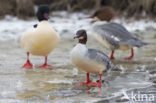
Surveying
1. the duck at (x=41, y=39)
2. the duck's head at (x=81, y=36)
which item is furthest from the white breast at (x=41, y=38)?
the duck's head at (x=81, y=36)

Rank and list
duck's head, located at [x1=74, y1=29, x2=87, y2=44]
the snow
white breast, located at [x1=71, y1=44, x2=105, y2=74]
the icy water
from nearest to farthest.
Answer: the icy water, white breast, located at [x1=71, y1=44, x2=105, y2=74], duck's head, located at [x1=74, y1=29, x2=87, y2=44], the snow

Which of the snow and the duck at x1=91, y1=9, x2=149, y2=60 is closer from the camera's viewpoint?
the duck at x1=91, y1=9, x2=149, y2=60

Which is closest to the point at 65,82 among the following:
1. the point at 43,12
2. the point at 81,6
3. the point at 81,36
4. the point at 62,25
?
the point at 81,36

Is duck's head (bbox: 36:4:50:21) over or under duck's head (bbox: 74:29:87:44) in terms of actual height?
over

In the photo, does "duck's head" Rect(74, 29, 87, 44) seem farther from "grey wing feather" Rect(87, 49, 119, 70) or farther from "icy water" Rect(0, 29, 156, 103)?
"icy water" Rect(0, 29, 156, 103)

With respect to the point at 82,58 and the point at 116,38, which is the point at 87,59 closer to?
the point at 82,58

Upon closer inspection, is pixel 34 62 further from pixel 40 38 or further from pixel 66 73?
pixel 66 73

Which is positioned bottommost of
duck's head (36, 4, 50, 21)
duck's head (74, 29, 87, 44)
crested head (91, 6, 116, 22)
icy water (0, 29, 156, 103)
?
icy water (0, 29, 156, 103)

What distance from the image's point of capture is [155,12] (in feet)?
39.2

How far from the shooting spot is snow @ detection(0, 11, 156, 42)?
9761 mm

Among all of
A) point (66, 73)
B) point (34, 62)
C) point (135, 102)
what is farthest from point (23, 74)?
point (135, 102)

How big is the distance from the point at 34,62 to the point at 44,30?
863 millimetres

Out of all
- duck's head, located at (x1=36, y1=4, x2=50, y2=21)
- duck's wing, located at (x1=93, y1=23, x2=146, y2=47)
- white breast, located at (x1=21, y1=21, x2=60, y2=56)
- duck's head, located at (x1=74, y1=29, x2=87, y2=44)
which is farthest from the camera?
duck's wing, located at (x1=93, y1=23, x2=146, y2=47)

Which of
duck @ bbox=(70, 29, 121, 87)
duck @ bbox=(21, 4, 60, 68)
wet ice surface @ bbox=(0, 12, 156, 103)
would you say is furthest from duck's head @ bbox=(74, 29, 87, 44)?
duck @ bbox=(21, 4, 60, 68)
